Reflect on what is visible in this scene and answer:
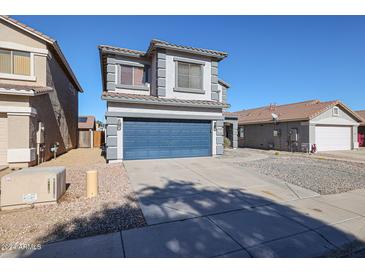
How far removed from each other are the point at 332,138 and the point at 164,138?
53.5 feet

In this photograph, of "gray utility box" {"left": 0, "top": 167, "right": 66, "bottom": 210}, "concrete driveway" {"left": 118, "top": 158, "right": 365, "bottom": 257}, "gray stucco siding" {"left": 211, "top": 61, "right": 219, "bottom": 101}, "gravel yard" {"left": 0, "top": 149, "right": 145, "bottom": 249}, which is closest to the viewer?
"concrete driveway" {"left": 118, "top": 158, "right": 365, "bottom": 257}

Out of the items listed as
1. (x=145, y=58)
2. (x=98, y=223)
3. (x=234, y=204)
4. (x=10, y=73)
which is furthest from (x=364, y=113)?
(x=10, y=73)

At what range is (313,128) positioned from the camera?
56.6 ft

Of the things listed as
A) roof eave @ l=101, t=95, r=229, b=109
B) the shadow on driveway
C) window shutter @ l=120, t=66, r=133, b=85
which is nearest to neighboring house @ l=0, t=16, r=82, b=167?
roof eave @ l=101, t=95, r=229, b=109

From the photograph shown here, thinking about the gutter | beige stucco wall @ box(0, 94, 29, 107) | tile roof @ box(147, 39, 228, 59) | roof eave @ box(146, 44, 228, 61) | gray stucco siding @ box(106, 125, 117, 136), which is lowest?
gray stucco siding @ box(106, 125, 117, 136)

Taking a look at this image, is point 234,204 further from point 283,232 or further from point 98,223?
point 98,223

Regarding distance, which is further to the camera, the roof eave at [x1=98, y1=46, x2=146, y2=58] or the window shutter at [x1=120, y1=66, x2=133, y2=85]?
the window shutter at [x1=120, y1=66, x2=133, y2=85]

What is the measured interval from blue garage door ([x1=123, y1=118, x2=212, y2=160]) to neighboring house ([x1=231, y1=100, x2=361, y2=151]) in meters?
9.96

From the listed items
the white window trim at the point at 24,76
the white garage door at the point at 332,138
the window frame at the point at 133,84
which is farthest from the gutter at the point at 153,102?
the white garage door at the point at 332,138

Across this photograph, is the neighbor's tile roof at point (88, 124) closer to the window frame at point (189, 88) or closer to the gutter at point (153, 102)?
the gutter at point (153, 102)

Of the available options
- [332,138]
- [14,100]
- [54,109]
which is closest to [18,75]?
[14,100]

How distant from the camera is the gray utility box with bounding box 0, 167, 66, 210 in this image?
179 inches

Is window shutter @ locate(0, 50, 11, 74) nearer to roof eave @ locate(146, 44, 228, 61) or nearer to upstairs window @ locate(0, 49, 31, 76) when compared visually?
upstairs window @ locate(0, 49, 31, 76)

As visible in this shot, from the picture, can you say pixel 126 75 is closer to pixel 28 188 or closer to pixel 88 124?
pixel 28 188
